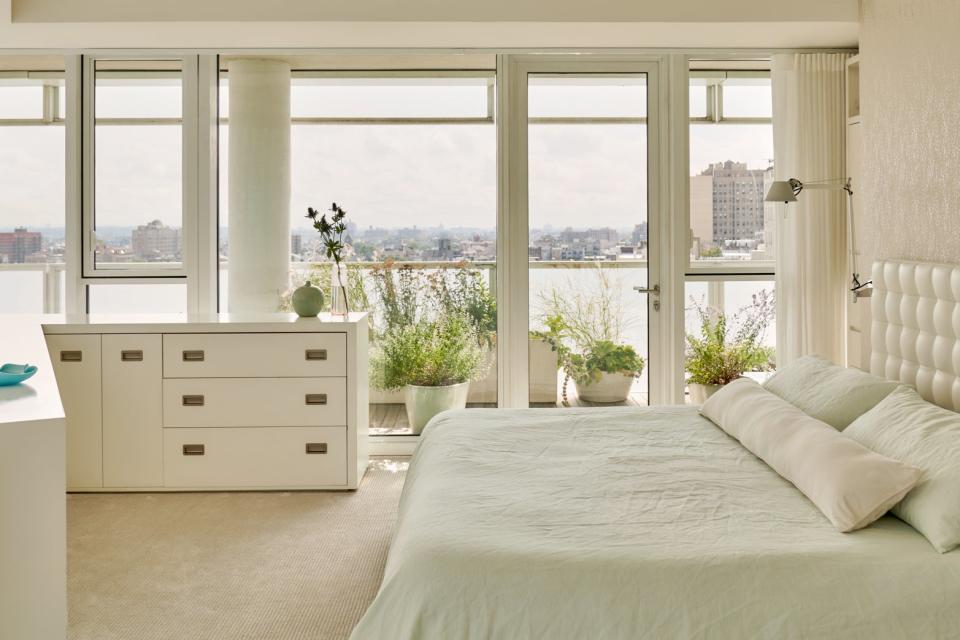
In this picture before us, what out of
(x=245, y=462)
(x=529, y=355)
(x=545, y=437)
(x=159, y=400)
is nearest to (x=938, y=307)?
(x=545, y=437)

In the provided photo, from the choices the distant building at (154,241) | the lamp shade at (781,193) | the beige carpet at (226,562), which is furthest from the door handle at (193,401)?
the lamp shade at (781,193)

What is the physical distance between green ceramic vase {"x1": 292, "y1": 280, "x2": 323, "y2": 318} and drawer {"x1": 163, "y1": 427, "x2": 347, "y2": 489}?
0.59m

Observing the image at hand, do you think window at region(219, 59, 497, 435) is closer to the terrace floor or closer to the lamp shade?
the terrace floor

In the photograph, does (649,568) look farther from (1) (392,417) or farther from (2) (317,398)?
(1) (392,417)

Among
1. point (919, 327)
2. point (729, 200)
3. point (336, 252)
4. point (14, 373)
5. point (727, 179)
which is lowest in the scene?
point (14, 373)

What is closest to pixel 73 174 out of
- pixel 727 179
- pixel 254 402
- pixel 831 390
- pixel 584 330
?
pixel 254 402

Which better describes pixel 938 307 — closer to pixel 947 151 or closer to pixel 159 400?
pixel 947 151

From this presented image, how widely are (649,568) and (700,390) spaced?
310 centimetres

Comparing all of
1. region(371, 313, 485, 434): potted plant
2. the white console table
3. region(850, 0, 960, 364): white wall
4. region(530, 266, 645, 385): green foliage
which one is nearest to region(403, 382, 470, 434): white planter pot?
region(371, 313, 485, 434): potted plant

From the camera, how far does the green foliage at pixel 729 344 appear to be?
192 inches

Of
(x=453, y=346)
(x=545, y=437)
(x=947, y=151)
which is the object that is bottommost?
(x=545, y=437)

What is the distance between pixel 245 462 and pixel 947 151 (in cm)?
325

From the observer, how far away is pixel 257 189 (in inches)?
190
